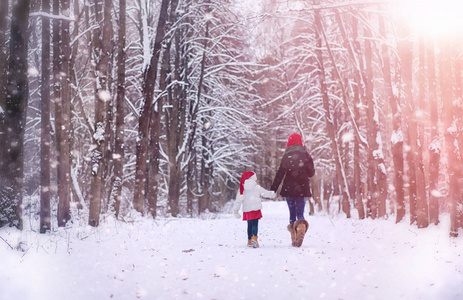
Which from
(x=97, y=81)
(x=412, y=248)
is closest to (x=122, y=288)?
(x=412, y=248)

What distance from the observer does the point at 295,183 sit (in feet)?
26.4

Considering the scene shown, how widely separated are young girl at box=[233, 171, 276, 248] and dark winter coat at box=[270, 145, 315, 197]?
0.33m

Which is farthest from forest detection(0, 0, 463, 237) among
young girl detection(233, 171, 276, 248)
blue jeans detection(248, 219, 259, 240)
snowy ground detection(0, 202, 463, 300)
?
blue jeans detection(248, 219, 259, 240)

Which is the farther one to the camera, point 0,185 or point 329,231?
point 329,231

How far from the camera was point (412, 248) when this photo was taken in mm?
7762

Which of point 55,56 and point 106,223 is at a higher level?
point 55,56

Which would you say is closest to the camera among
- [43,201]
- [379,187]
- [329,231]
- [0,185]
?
[0,185]

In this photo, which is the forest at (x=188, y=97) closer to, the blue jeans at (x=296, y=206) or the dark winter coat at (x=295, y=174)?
the dark winter coat at (x=295, y=174)

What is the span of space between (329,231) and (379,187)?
2909mm

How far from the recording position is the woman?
781 cm

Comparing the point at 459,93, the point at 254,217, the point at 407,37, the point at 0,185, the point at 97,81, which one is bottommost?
the point at 254,217

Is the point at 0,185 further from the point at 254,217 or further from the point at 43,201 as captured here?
the point at 254,217

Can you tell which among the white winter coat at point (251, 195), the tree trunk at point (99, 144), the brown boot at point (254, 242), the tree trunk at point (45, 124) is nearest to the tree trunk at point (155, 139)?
the tree trunk at point (99, 144)

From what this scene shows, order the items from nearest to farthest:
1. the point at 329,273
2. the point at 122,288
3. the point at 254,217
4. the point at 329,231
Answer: the point at 122,288, the point at 329,273, the point at 254,217, the point at 329,231
